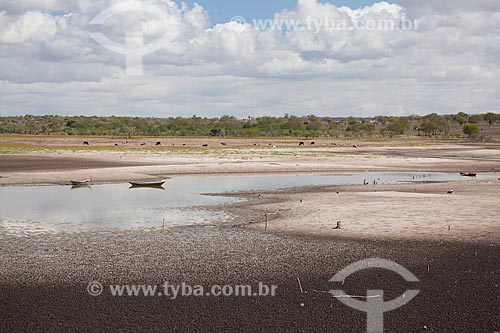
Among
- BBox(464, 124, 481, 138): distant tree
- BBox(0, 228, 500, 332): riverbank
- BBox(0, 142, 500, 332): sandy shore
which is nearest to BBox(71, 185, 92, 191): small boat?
BBox(0, 142, 500, 332): sandy shore

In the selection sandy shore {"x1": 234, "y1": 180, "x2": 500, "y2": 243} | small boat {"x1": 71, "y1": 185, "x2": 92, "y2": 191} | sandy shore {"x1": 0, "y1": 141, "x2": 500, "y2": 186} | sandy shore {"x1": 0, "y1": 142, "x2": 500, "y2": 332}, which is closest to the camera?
sandy shore {"x1": 0, "y1": 142, "x2": 500, "y2": 332}

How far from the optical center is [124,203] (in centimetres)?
3000

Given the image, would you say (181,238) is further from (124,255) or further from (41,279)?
(41,279)

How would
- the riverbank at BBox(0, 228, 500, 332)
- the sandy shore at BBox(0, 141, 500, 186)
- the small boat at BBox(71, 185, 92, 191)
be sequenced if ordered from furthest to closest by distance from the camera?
1. the sandy shore at BBox(0, 141, 500, 186)
2. the small boat at BBox(71, 185, 92, 191)
3. the riverbank at BBox(0, 228, 500, 332)

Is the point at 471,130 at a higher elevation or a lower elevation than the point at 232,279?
higher

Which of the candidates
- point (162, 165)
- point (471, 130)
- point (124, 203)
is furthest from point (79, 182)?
point (471, 130)

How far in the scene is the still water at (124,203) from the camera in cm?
2350

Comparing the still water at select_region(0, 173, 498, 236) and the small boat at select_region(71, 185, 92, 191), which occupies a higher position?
the still water at select_region(0, 173, 498, 236)

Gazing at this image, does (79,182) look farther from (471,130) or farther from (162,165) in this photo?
(471,130)

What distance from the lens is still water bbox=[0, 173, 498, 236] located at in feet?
77.1

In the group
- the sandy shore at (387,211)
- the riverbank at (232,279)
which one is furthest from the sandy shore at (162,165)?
the riverbank at (232,279)

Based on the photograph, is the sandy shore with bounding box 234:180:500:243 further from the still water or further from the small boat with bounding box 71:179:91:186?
the small boat with bounding box 71:179:91:186

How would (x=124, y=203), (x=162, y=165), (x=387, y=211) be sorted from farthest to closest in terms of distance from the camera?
(x=162, y=165), (x=124, y=203), (x=387, y=211)

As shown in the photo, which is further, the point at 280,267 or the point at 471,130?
the point at 471,130
